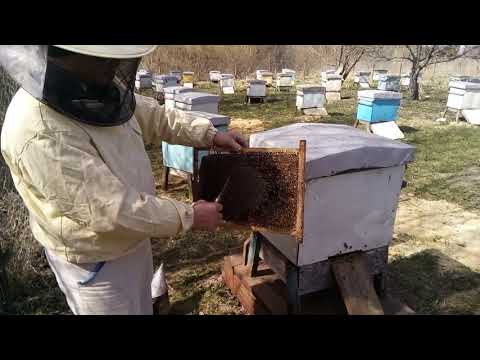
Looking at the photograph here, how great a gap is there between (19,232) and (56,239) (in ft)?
5.72

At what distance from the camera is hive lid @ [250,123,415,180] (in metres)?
Answer: 1.83

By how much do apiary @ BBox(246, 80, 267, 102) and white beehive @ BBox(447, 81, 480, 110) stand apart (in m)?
6.37

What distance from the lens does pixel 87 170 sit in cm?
135

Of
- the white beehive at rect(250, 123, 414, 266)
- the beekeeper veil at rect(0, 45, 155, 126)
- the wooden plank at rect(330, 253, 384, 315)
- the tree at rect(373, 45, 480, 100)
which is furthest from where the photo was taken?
the tree at rect(373, 45, 480, 100)

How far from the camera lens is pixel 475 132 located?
9.13 m

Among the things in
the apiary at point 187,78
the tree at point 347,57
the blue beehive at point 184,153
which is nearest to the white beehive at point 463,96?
the blue beehive at point 184,153

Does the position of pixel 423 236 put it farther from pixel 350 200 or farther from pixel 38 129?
pixel 38 129

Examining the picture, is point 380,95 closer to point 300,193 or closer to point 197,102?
point 197,102

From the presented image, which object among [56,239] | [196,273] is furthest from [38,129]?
[196,273]

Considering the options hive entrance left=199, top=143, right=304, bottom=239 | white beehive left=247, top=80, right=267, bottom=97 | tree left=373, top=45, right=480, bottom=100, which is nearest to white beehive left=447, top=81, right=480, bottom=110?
tree left=373, top=45, right=480, bottom=100

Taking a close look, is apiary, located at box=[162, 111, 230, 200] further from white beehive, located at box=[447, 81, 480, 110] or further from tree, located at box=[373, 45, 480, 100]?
tree, located at box=[373, 45, 480, 100]

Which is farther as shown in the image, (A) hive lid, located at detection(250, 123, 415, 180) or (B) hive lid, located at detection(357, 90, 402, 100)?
(B) hive lid, located at detection(357, 90, 402, 100)

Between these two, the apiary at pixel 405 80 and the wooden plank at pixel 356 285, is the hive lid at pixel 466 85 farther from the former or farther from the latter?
the apiary at pixel 405 80

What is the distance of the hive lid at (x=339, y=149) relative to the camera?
183 centimetres
